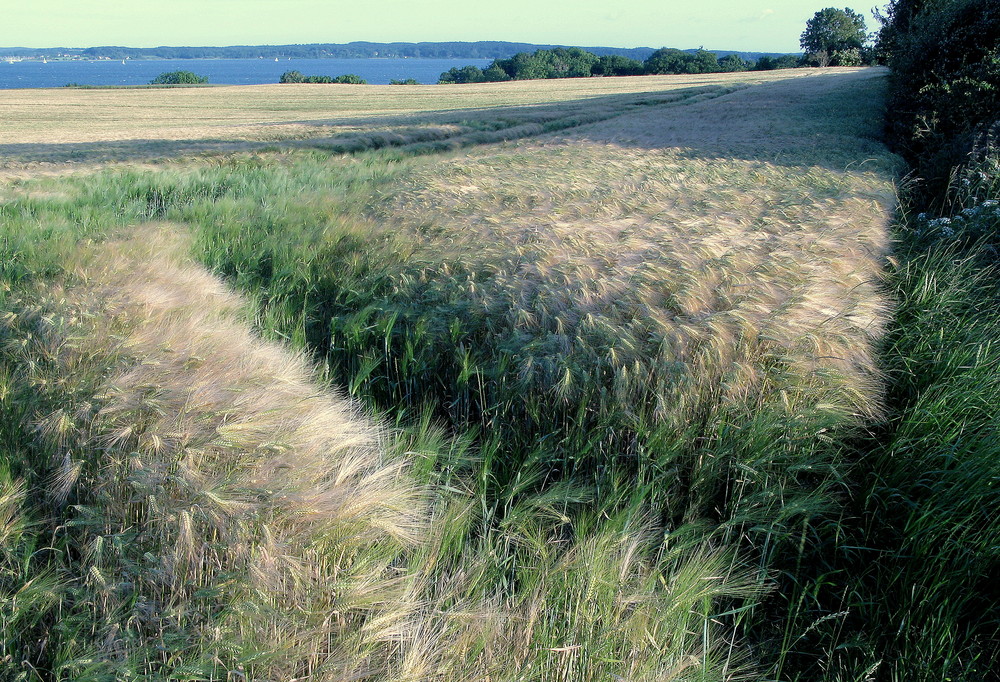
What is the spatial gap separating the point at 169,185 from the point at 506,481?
765 centimetres

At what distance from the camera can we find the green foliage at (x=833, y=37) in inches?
A: 2566

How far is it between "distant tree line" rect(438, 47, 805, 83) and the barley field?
79298 millimetres

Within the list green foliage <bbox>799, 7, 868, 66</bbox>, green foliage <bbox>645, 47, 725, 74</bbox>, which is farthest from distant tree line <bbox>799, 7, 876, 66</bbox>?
green foliage <bbox>645, 47, 725, 74</bbox>

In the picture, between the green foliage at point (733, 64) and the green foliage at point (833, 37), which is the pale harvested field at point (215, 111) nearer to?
the green foliage at point (833, 37)

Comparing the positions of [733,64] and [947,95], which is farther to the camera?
[733,64]

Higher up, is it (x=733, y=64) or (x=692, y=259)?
(x=733, y=64)

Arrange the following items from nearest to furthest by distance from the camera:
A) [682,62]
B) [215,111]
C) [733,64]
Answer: [215,111]
[682,62]
[733,64]

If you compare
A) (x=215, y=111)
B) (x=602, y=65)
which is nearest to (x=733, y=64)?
(x=602, y=65)

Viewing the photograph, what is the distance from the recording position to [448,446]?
9.38ft

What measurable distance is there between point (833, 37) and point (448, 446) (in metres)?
81.7

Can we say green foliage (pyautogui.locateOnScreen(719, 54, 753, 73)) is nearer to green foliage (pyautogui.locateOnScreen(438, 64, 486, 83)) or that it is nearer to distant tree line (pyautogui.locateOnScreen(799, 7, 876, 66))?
distant tree line (pyautogui.locateOnScreen(799, 7, 876, 66))

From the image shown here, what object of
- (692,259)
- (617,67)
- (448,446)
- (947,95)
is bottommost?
(448,446)

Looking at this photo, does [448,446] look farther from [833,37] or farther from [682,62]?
[682,62]

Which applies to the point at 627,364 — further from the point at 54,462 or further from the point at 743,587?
the point at 54,462
